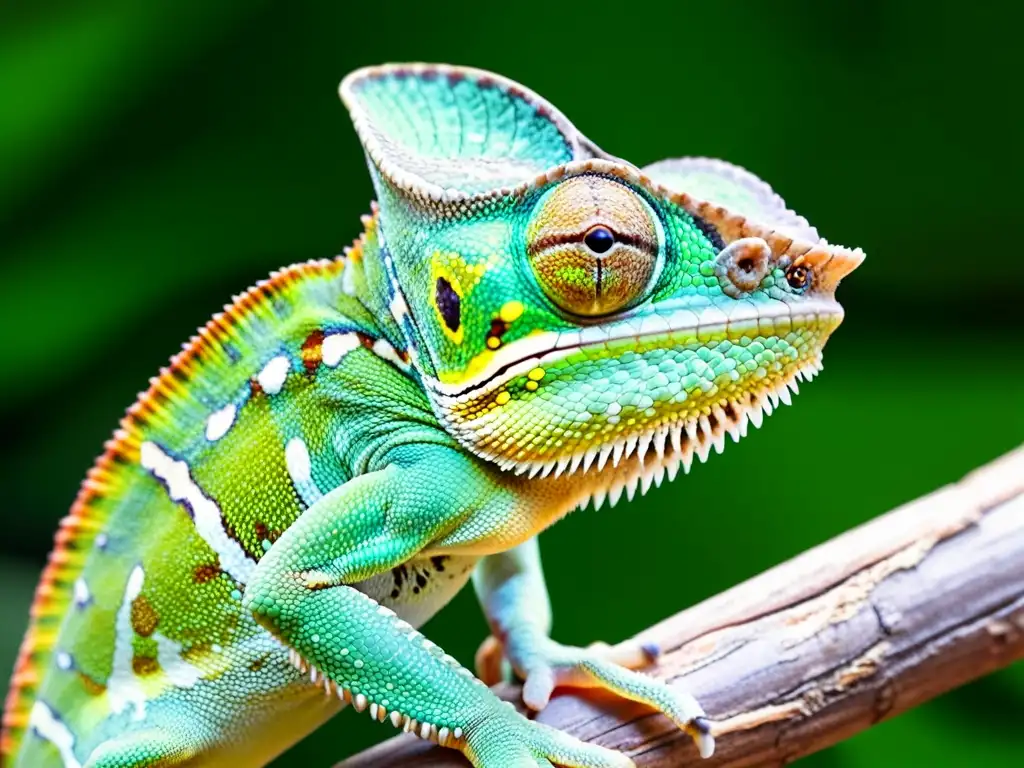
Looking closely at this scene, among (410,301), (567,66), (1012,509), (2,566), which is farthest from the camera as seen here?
(2,566)

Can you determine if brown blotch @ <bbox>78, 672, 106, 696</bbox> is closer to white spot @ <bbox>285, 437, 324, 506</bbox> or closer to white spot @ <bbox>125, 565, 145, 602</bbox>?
white spot @ <bbox>125, 565, 145, 602</bbox>

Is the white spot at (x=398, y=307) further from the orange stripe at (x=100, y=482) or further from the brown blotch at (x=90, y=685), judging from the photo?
the brown blotch at (x=90, y=685)

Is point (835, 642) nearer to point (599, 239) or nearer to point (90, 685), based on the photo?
point (599, 239)

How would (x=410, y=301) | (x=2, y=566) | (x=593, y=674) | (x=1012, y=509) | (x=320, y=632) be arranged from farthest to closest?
(x=2, y=566), (x=1012, y=509), (x=593, y=674), (x=410, y=301), (x=320, y=632)

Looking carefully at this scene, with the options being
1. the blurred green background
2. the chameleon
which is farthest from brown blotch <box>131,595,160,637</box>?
the blurred green background

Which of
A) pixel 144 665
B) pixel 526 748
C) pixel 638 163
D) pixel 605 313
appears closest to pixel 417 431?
pixel 605 313

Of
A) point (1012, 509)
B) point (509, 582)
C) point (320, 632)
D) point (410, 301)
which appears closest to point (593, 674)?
point (509, 582)

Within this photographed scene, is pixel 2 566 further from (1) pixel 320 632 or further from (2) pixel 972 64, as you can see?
(2) pixel 972 64

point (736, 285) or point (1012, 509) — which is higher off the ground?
point (736, 285)
